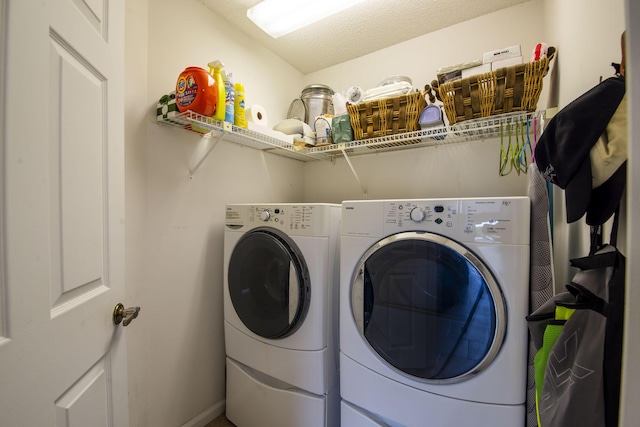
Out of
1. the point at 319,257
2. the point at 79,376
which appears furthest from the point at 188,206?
the point at 79,376

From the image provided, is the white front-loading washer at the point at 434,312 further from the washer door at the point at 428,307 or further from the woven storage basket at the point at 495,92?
the woven storage basket at the point at 495,92

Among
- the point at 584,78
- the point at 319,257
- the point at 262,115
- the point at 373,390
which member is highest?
the point at 262,115

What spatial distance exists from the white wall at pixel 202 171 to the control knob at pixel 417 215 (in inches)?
24.9

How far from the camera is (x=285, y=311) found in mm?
1338

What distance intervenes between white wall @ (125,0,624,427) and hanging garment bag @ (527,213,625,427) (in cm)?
68

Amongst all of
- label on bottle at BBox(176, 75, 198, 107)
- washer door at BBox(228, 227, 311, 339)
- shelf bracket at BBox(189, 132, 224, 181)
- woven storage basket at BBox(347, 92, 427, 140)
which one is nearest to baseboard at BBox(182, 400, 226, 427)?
washer door at BBox(228, 227, 311, 339)

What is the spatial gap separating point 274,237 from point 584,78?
133 centimetres

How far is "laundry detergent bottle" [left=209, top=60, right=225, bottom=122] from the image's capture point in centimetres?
136

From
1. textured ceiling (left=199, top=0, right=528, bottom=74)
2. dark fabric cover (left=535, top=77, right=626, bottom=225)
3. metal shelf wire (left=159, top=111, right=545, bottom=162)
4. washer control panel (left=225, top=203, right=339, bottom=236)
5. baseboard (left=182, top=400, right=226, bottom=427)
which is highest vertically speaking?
textured ceiling (left=199, top=0, right=528, bottom=74)

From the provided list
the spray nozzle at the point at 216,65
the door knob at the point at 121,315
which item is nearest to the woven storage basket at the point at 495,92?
the spray nozzle at the point at 216,65

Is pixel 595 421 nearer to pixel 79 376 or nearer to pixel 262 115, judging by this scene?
pixel 79 376

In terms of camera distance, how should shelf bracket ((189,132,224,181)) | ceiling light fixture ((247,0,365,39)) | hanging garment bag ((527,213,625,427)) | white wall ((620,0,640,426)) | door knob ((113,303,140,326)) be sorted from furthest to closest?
shelf bracket ((189,132,224,181)) < ceiling light fixture ((247,0,365,39)) < door knob ((113,303,140,326)) < hanging garment bag ((527,213,625,427)) < white wall ((620,0,640,426))

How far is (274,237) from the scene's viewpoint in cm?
140

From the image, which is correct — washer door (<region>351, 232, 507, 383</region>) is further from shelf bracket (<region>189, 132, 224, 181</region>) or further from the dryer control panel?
shelf bracket (<region>189, 132, 224, 181</region>)
